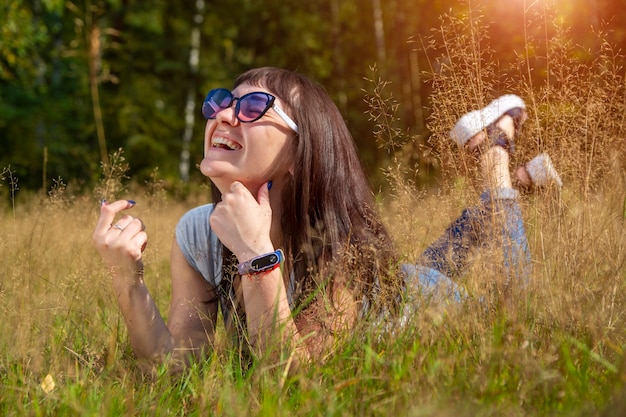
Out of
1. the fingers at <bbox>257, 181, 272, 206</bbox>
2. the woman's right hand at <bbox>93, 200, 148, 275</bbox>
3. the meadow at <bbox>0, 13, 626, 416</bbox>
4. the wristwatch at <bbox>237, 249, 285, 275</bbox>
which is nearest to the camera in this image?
the meadow at <bbox>0, 13, 626, 416</bbox>

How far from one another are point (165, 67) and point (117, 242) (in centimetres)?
1100

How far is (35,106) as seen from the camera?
12.7 metres

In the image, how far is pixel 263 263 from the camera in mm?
2082

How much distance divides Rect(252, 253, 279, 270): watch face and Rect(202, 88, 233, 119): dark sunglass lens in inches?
24.4

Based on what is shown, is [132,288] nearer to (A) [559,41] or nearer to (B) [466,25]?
(B) [466,25]

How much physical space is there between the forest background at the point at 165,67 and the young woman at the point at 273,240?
27.4 ft

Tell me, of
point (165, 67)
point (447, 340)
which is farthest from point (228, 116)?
point (165, 67)

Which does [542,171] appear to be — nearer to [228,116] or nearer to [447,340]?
[447,340]

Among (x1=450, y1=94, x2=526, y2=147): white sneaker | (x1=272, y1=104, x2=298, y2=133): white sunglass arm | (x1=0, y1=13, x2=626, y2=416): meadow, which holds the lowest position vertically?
(x1=0, y1=13, x2=626, y2=416): meadow

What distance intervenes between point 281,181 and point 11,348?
39.2 inches

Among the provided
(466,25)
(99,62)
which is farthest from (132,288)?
(99,62)

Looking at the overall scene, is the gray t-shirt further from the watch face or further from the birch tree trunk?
the birch tree trunk

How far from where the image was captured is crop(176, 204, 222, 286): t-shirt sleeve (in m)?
2.46

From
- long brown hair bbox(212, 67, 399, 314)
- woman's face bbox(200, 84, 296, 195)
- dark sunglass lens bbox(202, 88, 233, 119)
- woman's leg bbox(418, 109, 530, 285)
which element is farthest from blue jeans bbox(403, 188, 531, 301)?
dark sunglass lens bbox(202, 88, 233, 119)
